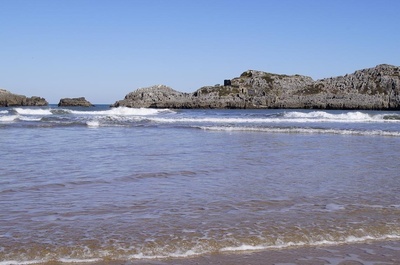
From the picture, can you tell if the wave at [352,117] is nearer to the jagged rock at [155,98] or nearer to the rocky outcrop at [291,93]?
the rocky outcrop at [291,93]

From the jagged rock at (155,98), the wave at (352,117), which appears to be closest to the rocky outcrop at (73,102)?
the jagged rock at (155,98)

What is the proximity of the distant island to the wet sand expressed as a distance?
7363 centimetres

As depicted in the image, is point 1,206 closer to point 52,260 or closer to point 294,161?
point 52,260

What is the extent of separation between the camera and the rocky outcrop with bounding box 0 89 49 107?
108m

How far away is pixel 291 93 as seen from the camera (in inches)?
3905

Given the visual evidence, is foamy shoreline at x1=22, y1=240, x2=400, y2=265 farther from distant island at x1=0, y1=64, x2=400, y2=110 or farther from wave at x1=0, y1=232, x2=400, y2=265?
distant island at x1=0, y1=64, x2=400, y2=110

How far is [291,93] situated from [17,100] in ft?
229

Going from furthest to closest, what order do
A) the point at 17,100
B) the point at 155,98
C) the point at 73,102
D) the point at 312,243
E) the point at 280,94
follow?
the point at 73,102
the point at 17,100
the point at 155,98
the point at 280,94
the point at 312,243

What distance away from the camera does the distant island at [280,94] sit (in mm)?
78938

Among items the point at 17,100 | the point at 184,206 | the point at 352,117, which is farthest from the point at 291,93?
the point at 184,206

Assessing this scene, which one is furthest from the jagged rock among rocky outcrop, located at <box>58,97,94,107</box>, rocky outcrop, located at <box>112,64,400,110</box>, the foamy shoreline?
the foamy shoreline

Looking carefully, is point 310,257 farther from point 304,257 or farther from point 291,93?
point 291,93

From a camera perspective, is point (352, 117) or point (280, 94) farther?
point (280, 94)

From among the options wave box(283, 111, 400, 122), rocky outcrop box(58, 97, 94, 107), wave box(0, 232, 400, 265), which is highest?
rocky outcrop box(58, 97, 94, 107)
